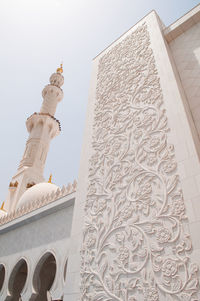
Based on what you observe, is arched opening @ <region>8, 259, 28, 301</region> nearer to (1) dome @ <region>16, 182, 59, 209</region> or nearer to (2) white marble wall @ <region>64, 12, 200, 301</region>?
(1) dome @ <region>16, 182, 59, 209</region>

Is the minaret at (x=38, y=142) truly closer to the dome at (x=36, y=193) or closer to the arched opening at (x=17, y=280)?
the dome at (x=36, y=193)

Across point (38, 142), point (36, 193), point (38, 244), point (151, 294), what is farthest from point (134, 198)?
point (38, 142)

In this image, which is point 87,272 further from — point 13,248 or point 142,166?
point 13,248

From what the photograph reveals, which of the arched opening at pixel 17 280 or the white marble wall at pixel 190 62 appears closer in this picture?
the white marble wall at pixel 190 62

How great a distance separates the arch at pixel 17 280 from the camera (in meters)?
3.53

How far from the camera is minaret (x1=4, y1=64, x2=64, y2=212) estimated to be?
7.49m

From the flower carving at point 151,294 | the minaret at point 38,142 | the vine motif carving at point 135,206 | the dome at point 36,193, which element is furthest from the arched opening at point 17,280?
A: the minaret at point 38,142

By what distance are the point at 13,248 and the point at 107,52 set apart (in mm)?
3734

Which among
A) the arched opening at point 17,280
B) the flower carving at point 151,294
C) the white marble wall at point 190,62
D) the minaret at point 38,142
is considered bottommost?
the flower carving at point 151,294

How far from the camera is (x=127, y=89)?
2566 millimetres

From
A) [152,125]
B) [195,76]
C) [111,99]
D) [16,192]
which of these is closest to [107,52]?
[111,99]

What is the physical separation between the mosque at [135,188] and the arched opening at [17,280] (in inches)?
1.2

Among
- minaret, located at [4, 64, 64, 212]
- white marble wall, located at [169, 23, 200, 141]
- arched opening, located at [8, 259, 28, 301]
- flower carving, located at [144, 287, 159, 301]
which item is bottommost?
flower carving, located at [144, 287, 159, 301]

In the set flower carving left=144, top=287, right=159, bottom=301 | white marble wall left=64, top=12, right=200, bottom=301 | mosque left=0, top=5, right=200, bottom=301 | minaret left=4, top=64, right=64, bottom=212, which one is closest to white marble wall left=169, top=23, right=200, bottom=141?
mosque left=0, top=5, right=200, bottom=301
